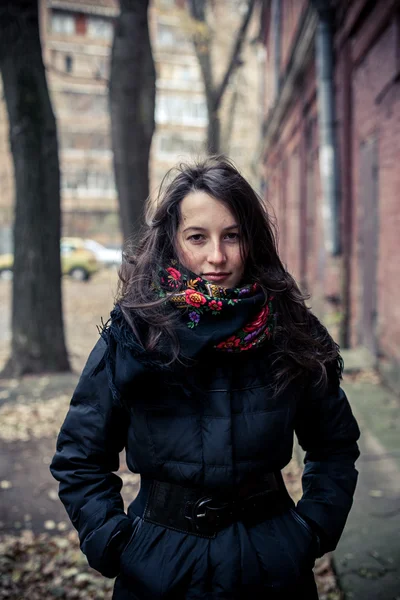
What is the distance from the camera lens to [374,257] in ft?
22.2

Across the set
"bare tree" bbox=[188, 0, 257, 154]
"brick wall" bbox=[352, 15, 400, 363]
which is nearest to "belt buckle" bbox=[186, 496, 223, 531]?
"brick wall" bbox=[352, 15, 400, 363]

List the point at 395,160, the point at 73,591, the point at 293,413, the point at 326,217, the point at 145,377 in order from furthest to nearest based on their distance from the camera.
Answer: the point at 326,217 → the point at 395,160 → the point at 73,591 → the point at 293,413 → the point at 145,377

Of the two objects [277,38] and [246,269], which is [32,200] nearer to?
[246,269]

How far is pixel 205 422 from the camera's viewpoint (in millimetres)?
1745

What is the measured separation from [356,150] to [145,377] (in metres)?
6.55

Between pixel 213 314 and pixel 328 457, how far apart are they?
2.18 feet

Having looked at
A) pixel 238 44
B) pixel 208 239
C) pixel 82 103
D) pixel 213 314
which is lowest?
pixel 213 314

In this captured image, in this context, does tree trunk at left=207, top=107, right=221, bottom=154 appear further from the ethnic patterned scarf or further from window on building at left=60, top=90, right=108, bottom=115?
window on building at left=60, top=90, right=108, bottom=115

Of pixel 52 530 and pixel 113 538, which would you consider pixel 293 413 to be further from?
pixel 52 530

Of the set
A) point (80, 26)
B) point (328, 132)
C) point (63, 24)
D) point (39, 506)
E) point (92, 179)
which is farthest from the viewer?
point (80, 26)

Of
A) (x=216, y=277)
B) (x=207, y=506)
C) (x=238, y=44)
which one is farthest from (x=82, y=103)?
(x=207, y=506)

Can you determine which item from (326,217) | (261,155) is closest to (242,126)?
(261,155)

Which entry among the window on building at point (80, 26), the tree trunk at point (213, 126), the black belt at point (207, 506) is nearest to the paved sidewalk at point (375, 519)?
the black belt at point (207, 506)

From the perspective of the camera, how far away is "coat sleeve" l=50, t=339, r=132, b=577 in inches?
69.6
